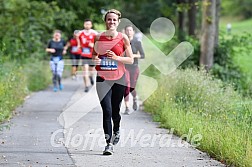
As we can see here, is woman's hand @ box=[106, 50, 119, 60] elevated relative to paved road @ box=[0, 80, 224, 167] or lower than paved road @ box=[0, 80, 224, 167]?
elevated

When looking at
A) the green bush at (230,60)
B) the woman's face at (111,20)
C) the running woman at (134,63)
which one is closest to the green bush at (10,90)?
the running woman at (134,63)

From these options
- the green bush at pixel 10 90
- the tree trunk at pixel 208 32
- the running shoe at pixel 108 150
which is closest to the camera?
the running shoe at pixel 108 150

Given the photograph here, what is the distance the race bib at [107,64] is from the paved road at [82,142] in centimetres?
125

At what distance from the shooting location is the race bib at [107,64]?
10.1 m

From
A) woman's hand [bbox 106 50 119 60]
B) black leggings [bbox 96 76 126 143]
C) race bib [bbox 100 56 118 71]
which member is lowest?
black leggings [bbox 96 76 126 143]

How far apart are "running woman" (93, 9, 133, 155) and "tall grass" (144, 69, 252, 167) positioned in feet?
5.10

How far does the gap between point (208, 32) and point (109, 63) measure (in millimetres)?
11867

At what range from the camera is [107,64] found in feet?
33.2

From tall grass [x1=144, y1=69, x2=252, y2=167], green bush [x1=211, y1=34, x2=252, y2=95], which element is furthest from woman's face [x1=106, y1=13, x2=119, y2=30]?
green bush [x1=211, y1=34, x2=252, y2=95]

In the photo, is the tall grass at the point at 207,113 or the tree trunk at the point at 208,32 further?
the tree trunk at the point at 208,32

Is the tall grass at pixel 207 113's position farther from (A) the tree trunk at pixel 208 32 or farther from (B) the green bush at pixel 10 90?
(A) the tree trunk at pixel 208 32

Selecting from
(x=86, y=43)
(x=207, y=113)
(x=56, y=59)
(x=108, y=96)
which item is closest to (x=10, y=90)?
(x=86, y=43)

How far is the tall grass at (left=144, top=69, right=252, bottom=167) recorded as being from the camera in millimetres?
9500

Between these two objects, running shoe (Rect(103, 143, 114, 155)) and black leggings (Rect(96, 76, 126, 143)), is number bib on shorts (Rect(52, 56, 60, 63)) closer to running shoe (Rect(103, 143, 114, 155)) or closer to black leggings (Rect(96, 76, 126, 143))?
black leggings (Rect(96, 76, 126, 143))
